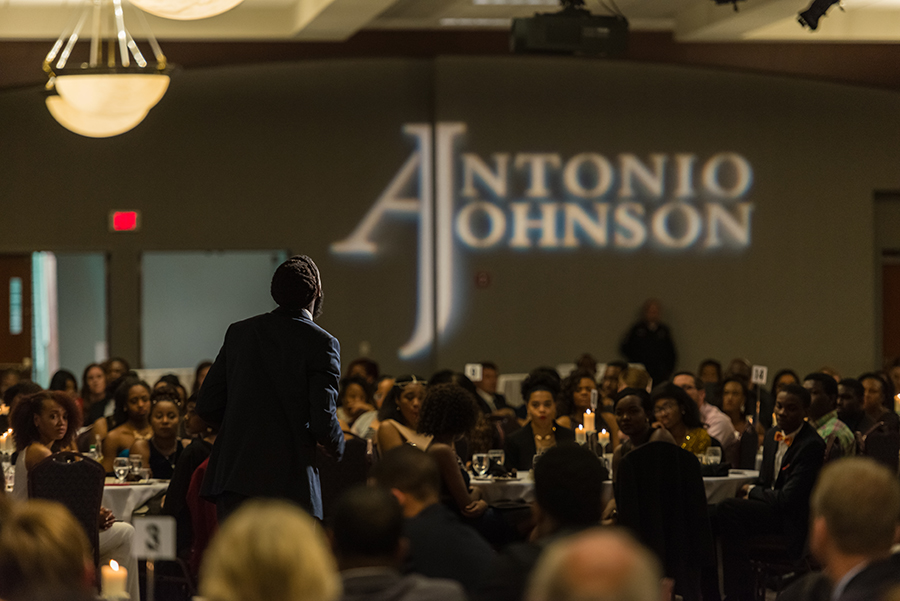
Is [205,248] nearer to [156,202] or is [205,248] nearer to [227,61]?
[156,202]

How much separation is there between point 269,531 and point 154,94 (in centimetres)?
600

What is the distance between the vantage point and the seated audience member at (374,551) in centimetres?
269

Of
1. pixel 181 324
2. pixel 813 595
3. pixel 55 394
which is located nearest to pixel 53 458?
pixel 55 394

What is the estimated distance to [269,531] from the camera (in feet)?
7.14

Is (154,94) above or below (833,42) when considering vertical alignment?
below

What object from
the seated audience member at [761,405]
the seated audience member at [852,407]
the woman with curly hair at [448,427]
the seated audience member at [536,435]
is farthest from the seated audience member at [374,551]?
the seated audience member at [761,405]

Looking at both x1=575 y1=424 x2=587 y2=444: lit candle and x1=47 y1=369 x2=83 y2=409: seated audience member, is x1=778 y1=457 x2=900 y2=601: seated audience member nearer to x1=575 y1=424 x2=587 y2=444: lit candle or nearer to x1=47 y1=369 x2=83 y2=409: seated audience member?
x1=575 y1=424 x2=587 y2=444: lit candle

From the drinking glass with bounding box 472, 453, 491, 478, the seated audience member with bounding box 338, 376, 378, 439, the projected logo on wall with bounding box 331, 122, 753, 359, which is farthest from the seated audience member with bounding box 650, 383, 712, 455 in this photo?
the projected logo on wall with bounding box 331, 122, 753, 359

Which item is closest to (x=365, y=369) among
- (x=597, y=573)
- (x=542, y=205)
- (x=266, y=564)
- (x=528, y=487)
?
Result: (x=542, y=205)

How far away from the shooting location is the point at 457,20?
13.3 m

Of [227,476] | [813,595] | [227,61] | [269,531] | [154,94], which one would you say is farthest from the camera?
[227,61]

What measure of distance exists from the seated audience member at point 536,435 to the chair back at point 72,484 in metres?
2.56

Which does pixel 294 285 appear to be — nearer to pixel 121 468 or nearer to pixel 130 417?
pixel 121 468

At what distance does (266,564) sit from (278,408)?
2103mm
